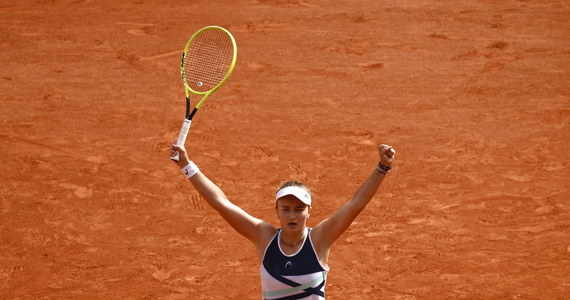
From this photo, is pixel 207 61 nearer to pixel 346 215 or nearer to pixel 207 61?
pixel 207 61

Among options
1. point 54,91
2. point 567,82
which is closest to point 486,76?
point 567,82

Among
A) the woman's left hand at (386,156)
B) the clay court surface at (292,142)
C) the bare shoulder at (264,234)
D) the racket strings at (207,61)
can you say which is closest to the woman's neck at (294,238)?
the bare shoulder at (264,234)

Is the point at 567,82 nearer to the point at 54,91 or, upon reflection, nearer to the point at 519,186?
the point at 519,186

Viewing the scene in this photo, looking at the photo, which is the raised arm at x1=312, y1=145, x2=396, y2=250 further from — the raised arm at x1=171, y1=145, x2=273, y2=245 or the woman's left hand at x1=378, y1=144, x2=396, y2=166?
the raised arm at x1=171, y1=145, x2=273, y2=245

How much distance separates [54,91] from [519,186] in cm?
729

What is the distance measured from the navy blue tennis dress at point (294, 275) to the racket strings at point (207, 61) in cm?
344

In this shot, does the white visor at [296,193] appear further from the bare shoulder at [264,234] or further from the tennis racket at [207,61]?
the tennis racket at [207,61]

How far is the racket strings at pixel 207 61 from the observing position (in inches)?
344

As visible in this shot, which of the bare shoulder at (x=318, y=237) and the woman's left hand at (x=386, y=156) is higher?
the woman's left hand at (x=386, y=156)

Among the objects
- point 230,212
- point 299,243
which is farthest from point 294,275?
point 230,212

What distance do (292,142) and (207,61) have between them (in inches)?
66.4

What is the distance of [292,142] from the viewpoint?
10531mm

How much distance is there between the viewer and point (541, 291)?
7.65 metres

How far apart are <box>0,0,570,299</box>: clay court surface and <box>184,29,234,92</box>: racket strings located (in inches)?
34.5
